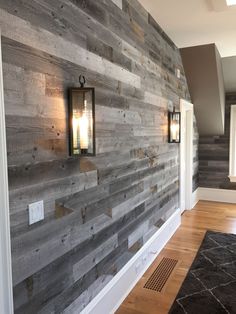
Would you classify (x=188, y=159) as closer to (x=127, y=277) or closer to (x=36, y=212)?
(x=127, y=277)

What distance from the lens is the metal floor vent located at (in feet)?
9.05

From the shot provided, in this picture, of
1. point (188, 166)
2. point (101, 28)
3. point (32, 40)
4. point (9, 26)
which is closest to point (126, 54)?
point (101, 28)

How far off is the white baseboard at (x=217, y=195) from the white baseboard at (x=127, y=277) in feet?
8.87

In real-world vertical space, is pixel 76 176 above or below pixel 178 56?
below

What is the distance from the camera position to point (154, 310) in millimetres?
2389

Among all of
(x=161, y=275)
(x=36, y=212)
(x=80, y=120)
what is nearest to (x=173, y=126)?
(x=161, y=275)

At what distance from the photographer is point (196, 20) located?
3273 millimetres

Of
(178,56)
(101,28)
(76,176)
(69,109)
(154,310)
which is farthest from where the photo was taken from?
(178,56)

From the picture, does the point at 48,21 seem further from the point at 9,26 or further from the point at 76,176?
the point at 76,176

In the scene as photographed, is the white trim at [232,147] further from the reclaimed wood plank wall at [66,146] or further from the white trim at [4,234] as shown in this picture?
the white trim at [4,234]

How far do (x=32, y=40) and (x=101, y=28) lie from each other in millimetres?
844

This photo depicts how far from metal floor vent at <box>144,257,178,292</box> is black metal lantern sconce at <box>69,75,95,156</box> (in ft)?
5.75

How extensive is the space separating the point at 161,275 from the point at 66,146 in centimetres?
205

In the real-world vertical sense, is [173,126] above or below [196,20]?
below
